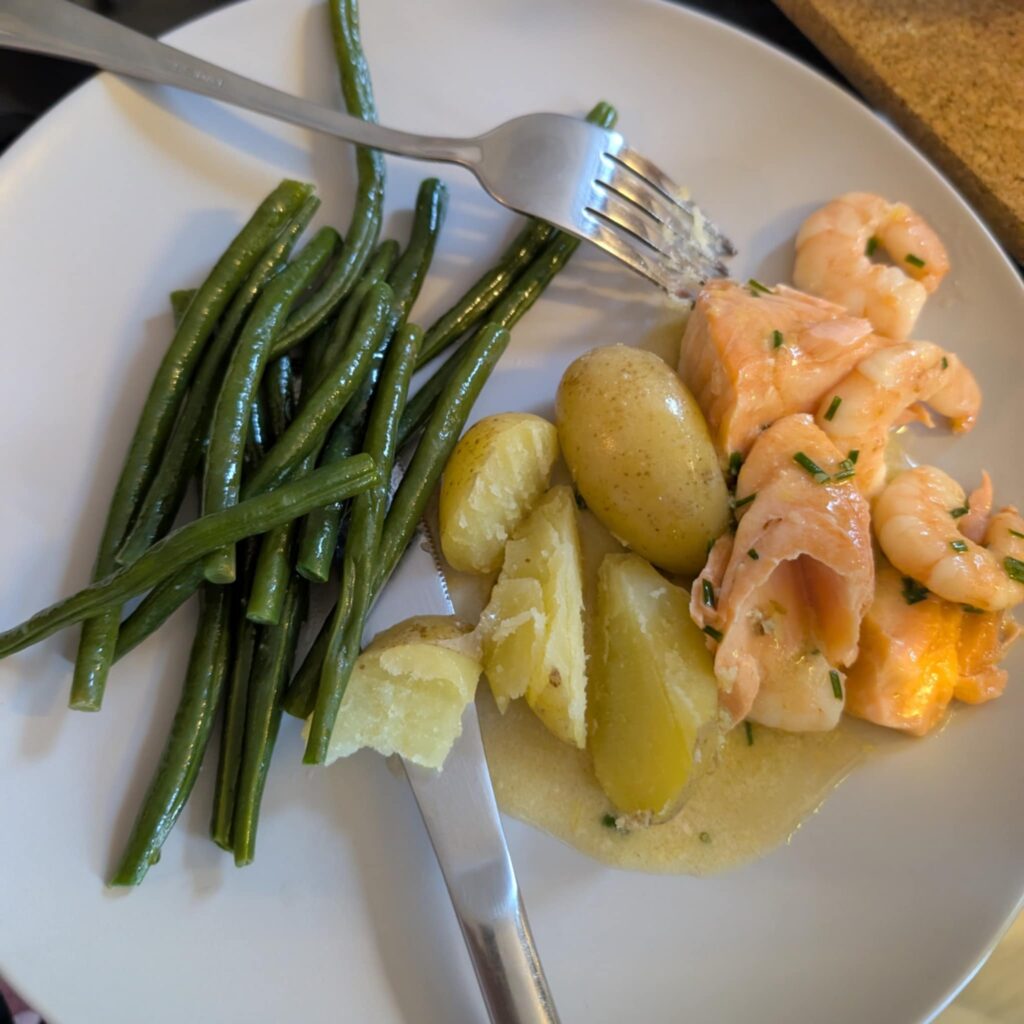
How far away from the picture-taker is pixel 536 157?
7.23ft

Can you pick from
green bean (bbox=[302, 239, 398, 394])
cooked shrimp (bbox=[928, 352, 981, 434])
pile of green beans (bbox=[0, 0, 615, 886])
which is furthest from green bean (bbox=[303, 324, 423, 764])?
cooked shrimp (bbox=[928, 352, 981, 434])

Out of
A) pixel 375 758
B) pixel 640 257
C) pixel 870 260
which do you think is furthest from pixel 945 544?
pixel 375 758

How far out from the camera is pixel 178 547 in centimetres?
161

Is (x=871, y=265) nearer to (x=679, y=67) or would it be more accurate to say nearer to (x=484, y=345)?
(x=679, y=67)

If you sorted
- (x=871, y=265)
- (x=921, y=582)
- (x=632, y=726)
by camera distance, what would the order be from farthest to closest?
(x=871, y=265) → (x=921, y=582) → (x=632, y=726)

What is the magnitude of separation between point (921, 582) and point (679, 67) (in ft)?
5.30

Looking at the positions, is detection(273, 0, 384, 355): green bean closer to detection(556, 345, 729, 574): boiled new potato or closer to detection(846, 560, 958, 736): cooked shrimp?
detection(556, 345, 729, 574): boiled new potato

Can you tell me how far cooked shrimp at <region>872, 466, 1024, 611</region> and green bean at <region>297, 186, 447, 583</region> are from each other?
4.19 feet

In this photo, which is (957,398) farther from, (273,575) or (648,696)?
(273,575)

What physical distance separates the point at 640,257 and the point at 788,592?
3.12 ft

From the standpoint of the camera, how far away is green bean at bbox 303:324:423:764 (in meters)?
1.65

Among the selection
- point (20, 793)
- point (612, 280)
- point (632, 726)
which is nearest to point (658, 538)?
point (632, 726)

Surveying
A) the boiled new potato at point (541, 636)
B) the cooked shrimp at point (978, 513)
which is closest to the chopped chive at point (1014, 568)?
the cooked shrimp at point (978, 513)

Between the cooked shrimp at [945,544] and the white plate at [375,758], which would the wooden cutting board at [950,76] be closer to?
the white plate at [375,758]
